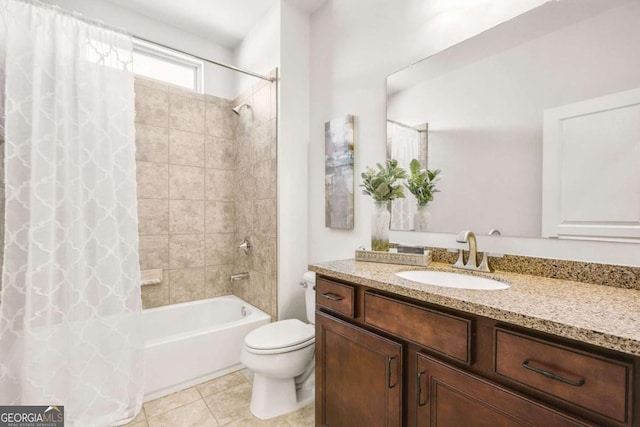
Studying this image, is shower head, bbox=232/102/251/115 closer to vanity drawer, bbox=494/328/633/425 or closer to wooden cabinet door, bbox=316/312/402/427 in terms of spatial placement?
wooden cabinet door, bbox=316/312/402/427

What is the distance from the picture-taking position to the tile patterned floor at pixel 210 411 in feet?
5.40

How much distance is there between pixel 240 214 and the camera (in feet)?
9.25

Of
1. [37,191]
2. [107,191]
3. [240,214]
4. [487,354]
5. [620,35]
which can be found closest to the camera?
[487,354]

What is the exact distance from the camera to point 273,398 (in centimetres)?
173

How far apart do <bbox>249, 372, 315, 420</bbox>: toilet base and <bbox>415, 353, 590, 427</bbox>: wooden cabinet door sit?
40.4 inches

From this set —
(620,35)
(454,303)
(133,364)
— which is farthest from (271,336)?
(620,35)

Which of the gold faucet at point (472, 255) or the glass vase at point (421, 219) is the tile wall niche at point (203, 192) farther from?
the gold faucet at point (472, 255)

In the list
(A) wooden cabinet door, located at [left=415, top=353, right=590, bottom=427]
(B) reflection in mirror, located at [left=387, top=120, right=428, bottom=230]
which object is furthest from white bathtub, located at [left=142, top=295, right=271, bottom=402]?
(A) wooden cabinet door, located at [left=415, top=353, right=590, bottom=427]

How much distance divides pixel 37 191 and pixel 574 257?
2390 millimetres

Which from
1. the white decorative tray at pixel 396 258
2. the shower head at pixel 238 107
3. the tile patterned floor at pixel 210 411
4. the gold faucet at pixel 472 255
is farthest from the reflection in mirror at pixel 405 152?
the shower head at pixel 238 107

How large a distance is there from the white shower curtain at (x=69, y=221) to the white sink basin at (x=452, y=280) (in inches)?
61.3

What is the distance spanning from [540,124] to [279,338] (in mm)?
1658

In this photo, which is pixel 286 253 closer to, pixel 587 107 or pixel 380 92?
pixel 380 92

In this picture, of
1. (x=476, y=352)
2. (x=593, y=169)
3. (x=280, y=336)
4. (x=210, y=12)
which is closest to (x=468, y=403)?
(x=476, y=352)
